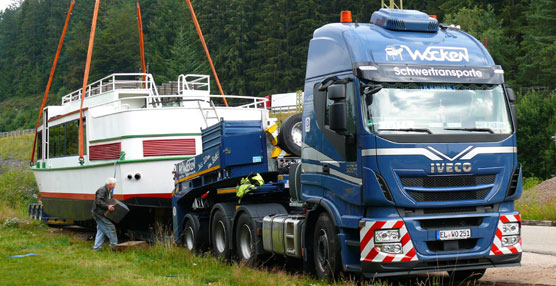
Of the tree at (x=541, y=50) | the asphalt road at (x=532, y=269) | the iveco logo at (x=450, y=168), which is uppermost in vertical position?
the tree at (x=541, y=50)

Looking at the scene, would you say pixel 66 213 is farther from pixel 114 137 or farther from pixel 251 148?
pixel 251 148

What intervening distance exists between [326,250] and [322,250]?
271mm

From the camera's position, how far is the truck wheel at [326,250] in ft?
30.5

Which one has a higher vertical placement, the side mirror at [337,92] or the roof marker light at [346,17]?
the roof marker light at [346,17]

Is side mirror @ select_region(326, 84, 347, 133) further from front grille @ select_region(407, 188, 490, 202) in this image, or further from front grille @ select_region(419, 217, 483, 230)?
front grille @ select_region(419, 217, 483, 230)

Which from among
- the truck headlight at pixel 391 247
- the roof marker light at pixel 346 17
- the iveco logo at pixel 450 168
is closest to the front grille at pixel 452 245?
the truck headlight at pixel 391 247

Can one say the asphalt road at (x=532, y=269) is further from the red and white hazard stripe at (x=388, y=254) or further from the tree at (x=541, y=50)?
the tree at (x=541, y=50)

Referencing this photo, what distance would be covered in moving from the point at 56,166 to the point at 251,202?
10.5 meters

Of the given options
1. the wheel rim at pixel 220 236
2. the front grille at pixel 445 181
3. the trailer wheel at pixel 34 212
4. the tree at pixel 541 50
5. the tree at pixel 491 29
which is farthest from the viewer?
the tree at pixel 491 29

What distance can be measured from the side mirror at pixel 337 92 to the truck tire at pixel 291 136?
282 centimetres

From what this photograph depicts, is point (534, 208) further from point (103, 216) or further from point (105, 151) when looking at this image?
point (103, 216)

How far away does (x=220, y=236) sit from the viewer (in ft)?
43.3

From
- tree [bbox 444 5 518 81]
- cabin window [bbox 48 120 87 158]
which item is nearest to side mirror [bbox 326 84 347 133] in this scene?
cabin window [bbox 48 120 87 158]

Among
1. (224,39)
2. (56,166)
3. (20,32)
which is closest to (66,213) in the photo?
(56,166)
